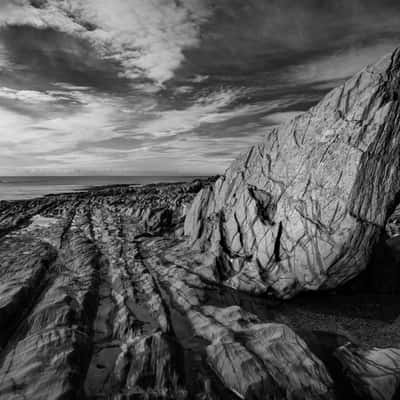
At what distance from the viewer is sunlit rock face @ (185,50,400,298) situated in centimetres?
949

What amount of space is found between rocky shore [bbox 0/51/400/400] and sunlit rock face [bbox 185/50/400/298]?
0.05 m

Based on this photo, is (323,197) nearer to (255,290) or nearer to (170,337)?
(255,290)

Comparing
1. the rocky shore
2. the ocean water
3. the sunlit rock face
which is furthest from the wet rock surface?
the ocean water

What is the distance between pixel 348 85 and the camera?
10883 millimetres

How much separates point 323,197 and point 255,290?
492 cm

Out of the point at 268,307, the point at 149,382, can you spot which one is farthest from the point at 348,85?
the point at 149,382

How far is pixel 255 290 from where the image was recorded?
1056 cm

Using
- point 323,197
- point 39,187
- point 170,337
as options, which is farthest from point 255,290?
point 39,187

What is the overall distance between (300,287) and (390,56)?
32.4ft

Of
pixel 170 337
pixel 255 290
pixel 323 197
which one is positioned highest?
→ pixel 323 197

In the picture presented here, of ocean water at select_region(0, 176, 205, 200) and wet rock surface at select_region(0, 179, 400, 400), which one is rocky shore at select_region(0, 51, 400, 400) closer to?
wet rock surface at select_region(0, 179, 400, 400)

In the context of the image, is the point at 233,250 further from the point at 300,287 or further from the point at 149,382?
the point at 149,382

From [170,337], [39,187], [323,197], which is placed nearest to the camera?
[170,337]

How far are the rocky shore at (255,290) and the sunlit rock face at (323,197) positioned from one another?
0.17 ft
